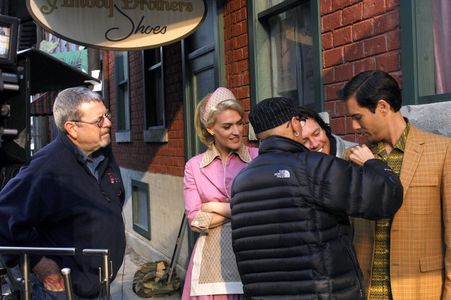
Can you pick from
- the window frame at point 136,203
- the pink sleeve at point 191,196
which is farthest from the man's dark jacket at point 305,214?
the window frame at point 136,203

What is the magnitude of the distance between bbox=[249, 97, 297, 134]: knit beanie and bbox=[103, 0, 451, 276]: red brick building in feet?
3.49

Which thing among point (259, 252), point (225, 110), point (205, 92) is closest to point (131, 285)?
point (205, 92)

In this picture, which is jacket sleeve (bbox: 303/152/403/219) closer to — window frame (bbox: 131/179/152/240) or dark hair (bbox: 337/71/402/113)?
dark hair (bbox: 337/71/402/113)

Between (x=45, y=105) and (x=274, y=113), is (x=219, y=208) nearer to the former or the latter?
(x=274, y=113)

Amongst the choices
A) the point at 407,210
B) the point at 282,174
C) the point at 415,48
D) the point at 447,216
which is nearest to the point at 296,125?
the point at 282,174

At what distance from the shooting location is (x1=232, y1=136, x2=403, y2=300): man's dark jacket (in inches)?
81.4

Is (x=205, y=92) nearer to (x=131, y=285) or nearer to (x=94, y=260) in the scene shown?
(x=131, y=285)

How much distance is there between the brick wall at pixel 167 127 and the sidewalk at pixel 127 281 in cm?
143

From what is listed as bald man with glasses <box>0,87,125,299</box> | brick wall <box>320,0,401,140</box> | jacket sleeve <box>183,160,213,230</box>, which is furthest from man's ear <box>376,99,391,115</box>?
Result: bald man with glasses <box>0,87,125,299</box>

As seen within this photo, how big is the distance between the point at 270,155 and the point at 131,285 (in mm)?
5321

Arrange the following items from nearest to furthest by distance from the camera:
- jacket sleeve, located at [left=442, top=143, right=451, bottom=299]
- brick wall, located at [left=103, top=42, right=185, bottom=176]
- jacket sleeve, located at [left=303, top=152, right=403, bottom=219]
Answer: jacket sleeve, located at [left=303, top=152, right=403, bottom=219] < jacket sleeve, located at [left=442, top=143, right=451, bottom=299] < brick wall, located at [left=103, top=42, right=185, bottom=176]

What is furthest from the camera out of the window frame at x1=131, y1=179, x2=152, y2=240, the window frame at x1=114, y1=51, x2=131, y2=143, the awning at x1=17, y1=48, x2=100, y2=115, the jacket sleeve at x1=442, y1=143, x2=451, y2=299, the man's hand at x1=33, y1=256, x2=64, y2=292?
the window frame at x1=114, y1=51, x2=131, y2=143

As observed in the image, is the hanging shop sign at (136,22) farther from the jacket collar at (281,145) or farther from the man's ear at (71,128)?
the jacket collar at (281,145)

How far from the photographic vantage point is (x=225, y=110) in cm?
310
